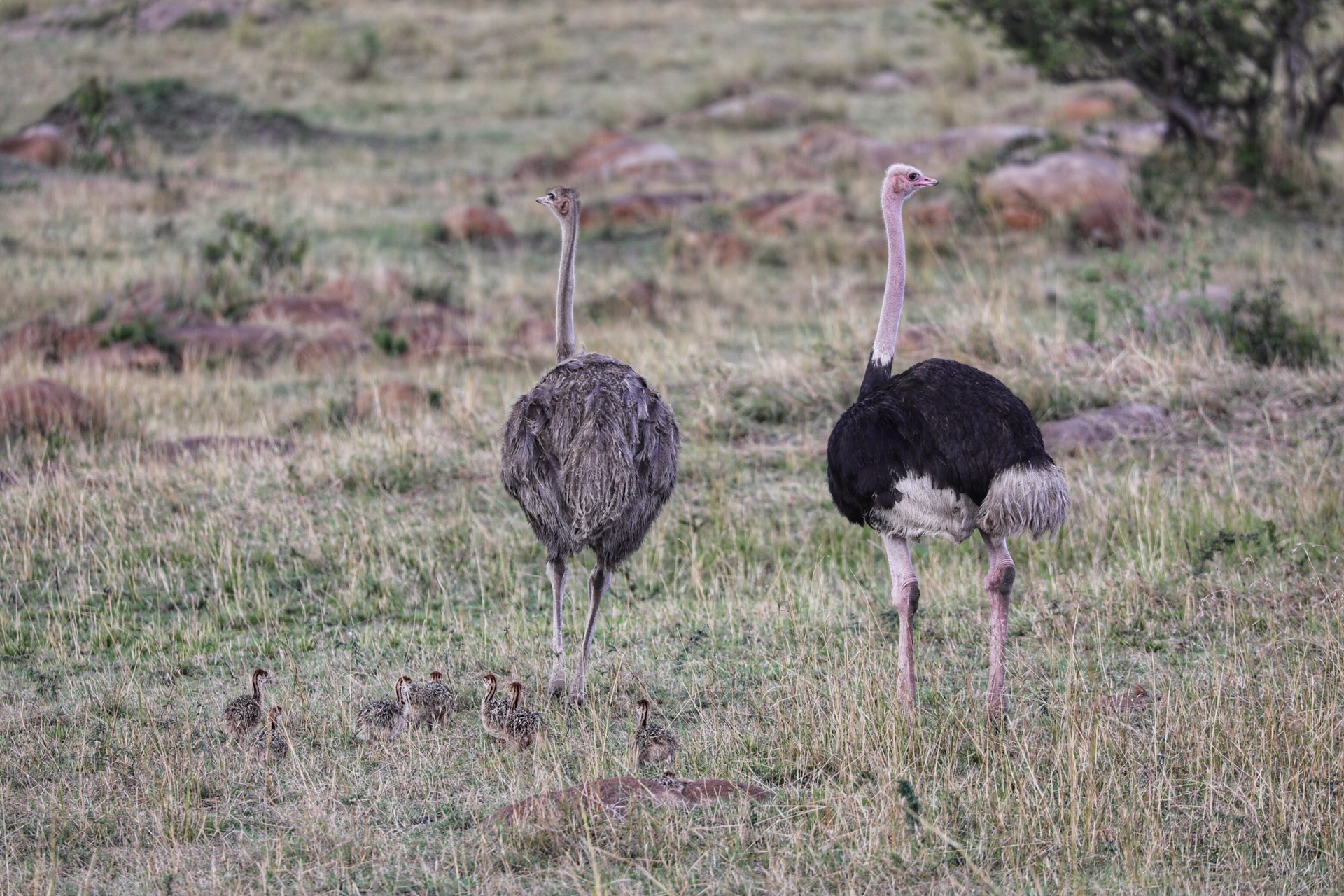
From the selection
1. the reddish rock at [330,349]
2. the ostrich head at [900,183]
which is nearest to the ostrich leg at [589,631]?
the ostrich head at [900,183]

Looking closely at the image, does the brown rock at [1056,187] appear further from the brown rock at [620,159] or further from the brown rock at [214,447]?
the brown rock at [214,447]

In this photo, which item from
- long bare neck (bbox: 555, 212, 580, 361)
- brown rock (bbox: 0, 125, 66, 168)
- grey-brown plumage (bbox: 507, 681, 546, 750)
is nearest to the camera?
grey-brown plumage (bbox: 507, 681, 546, 750)

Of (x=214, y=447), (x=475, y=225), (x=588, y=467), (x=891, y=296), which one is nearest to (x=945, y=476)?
(x=891, y=296)

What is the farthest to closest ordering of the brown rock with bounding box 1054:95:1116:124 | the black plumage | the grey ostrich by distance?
the brown rock with bounding box 1054:95:1116:124 → the grey ostrich → the black plumage

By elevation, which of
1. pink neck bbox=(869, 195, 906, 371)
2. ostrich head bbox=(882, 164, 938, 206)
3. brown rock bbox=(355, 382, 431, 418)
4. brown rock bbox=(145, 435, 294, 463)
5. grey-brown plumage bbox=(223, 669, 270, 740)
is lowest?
brown rock bbox=(355, 382, 431, 418)

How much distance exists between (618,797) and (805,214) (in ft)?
43.1

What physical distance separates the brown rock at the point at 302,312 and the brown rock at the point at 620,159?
7.14 m

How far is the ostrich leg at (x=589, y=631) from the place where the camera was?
618 centimetres

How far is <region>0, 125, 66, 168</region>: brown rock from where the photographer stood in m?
20.5

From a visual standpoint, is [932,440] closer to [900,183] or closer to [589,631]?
[900,183]

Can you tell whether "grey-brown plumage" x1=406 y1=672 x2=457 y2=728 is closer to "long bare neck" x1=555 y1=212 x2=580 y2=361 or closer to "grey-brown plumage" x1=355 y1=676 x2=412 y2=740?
"grey-brown plumage" x1=355 y1=676 x2=412 y2=740

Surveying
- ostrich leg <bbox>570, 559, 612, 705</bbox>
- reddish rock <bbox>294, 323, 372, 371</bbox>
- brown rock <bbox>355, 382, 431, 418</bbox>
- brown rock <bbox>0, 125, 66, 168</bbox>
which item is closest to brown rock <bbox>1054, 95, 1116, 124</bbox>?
reddish rock <bbox>294, 323, 372, 371</bbox>

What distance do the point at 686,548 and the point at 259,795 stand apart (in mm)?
3553

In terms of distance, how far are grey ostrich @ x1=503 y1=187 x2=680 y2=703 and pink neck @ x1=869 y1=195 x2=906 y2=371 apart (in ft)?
3.08
